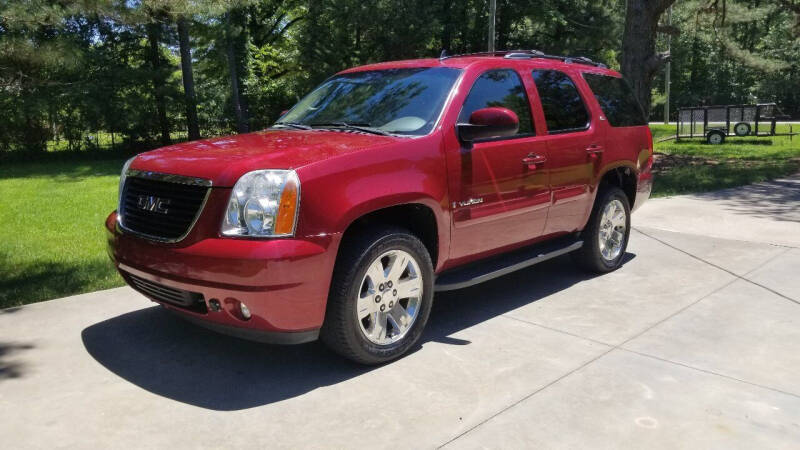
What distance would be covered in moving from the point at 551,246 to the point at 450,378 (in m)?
2.05

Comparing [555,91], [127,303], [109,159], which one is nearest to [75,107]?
[109,159]

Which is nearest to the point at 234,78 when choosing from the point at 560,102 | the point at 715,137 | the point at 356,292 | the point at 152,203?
the point at 715,137

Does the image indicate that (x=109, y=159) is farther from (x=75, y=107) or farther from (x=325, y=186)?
(x=325, y=186)

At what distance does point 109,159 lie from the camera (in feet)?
70.7

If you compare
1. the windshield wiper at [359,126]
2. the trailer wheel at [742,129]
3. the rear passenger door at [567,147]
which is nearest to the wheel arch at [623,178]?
the rear passenger door at [567,147]

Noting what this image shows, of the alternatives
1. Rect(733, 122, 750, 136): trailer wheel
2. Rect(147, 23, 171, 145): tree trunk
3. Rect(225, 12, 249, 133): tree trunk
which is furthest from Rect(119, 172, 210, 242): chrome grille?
Rect(225, 12, 249, 133): tree trunk

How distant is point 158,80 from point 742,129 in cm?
2009

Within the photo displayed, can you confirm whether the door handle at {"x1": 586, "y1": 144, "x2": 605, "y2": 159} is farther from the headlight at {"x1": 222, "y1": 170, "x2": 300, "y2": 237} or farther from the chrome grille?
the chrome grille

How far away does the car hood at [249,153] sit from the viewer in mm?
3535

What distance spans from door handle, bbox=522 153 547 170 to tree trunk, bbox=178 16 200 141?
1994 centimetres

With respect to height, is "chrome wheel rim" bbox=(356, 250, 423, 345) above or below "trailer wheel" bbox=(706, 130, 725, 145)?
below

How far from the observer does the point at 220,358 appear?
4.09m

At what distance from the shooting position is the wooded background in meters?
14.4

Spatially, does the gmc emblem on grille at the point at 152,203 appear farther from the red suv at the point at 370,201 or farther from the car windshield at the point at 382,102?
the car windshield at the point at 382,102
